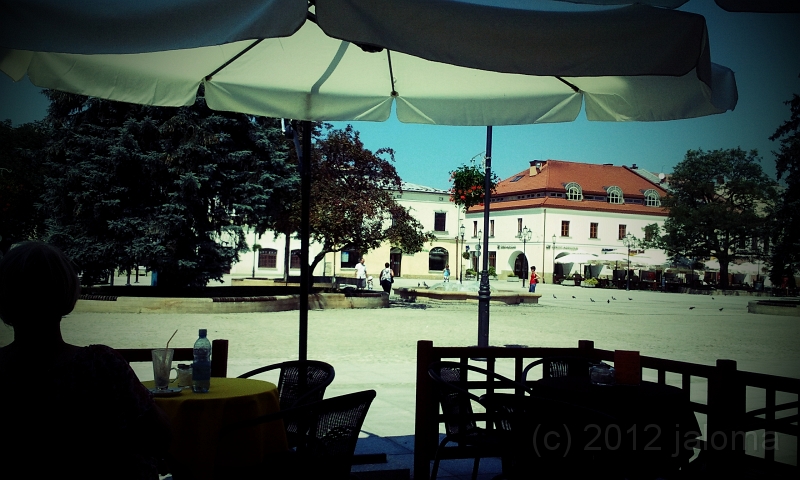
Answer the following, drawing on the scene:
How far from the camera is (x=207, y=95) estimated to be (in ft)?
15.2

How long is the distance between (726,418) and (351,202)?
59.8 ft

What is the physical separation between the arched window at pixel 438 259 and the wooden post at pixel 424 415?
60977mm

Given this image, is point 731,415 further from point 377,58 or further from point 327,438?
point 377,58

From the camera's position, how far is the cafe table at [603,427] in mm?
2801

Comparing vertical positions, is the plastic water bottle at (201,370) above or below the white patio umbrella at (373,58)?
below

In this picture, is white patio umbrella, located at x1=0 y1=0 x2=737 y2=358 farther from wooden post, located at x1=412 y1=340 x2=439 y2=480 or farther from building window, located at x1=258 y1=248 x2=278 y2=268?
building window, located at x1=258 y1=248 x2=278 y2=268

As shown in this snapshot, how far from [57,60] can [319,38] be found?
1.52 metres

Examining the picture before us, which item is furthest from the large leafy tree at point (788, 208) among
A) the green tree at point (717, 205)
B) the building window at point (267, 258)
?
the building window at point (267, 258)

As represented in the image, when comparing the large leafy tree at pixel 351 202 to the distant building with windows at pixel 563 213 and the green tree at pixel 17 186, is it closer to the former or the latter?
the green tree at pixel 17 186

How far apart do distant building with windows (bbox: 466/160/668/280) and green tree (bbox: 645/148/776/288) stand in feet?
17.1

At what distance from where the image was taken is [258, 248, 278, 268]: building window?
187ft

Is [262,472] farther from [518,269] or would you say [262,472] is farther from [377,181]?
[518,269]

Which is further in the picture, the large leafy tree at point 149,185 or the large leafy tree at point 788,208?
the large leafy tree at point 788,208

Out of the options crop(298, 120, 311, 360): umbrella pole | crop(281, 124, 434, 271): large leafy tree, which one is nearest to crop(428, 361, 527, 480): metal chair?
crop(298, 120, 311, 360): umbrella pole
